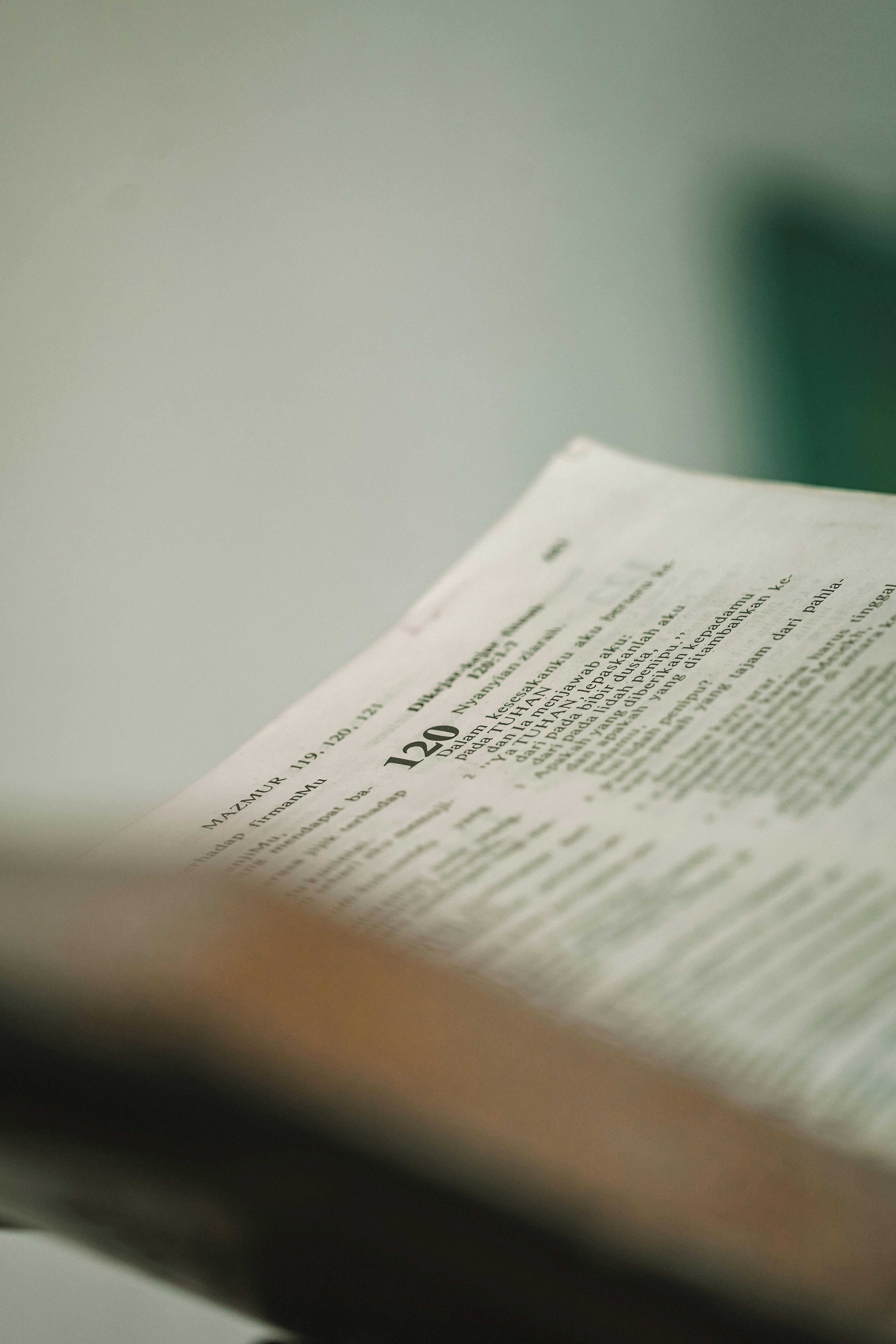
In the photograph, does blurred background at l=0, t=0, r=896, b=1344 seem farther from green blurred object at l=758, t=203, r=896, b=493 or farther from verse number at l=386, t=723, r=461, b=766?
verse number at l=386, t=723, r=461, b=766

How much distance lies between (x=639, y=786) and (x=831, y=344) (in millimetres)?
1002

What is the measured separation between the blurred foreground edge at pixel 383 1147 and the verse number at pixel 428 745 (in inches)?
8.3

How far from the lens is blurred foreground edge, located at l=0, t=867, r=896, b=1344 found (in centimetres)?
17

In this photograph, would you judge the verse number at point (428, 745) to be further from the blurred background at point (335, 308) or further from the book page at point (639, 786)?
the blurred background at point (335, 308)

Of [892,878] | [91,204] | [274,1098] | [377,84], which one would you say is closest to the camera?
[274,1098]

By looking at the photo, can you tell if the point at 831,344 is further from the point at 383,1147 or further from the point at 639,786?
the point at 383,1147

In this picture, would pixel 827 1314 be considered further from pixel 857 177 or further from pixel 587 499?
pixel 857 177

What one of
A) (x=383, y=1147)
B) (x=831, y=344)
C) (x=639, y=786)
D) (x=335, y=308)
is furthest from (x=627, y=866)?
(x=831, y=344)

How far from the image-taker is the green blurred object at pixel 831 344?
1.17 meters

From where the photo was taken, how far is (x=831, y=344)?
1232mm

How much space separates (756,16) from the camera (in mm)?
1095

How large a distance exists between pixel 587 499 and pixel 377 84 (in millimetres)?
456

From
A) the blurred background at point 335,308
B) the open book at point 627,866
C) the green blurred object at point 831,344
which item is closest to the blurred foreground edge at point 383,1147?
the open book at point 627,866

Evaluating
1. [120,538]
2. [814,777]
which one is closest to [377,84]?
[120,538]
